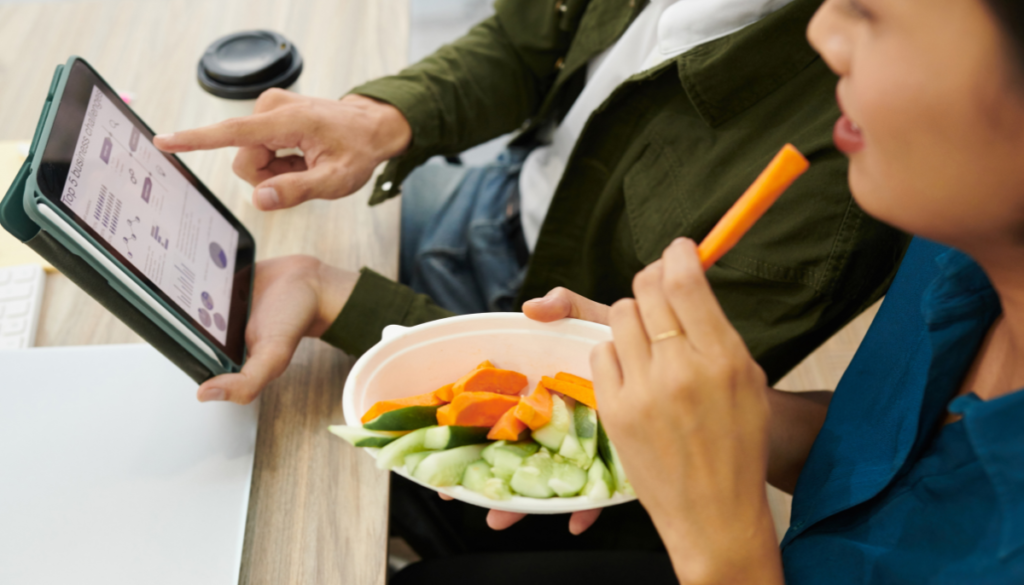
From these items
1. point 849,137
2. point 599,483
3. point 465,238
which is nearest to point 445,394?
point 599,483

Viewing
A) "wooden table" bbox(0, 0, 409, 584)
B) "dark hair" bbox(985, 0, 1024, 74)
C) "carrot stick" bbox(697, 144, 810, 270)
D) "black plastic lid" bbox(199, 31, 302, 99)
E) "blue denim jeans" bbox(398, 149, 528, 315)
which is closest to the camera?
"dark hair" bbox(985, 0, 1024, 74)

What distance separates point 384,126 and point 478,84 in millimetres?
224

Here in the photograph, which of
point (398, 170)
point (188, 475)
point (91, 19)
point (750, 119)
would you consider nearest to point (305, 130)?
point (398, 170)

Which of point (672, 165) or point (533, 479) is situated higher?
point (672, 165)

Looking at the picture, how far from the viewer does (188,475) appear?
701 millimetres

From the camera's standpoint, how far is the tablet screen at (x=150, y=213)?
0.62 meters

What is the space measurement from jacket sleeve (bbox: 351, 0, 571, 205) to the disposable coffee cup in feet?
0.36

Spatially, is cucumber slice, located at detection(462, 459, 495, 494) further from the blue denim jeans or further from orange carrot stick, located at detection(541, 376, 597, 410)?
the blue denim jeans

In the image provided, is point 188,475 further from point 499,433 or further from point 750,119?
point 750,119

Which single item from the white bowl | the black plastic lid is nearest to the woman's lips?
the white bowl

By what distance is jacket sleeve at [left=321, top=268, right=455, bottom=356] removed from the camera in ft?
2.68

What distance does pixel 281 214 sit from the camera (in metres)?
0.98

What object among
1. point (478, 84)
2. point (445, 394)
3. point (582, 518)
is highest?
point (478, 84)

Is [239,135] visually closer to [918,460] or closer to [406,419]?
[406,419]
